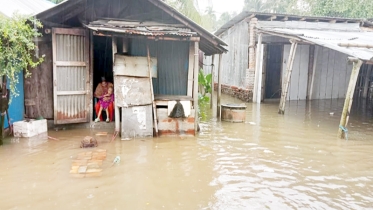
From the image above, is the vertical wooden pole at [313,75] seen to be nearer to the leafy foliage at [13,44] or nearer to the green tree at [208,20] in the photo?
the green tree at [208,20]

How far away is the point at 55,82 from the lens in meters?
8.27

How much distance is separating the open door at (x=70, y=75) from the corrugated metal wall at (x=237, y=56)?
827 centimetres

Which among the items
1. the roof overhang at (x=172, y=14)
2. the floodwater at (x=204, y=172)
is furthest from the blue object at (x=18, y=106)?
the roof overhang at (x=172, y=14)

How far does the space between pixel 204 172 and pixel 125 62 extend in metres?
3.68

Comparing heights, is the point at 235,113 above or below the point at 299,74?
below

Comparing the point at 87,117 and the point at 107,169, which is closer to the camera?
the point at 107,169

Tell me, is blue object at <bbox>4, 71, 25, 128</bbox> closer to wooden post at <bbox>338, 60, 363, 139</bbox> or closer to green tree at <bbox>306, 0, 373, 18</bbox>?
wooden post at <bbox>338, 60, 363, 139</bbox>

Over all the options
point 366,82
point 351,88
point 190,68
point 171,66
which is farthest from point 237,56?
point 351,88

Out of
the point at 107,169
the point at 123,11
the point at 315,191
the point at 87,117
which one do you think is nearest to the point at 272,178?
the point at 315,191

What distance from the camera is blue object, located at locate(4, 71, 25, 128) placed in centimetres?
783

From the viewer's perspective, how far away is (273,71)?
1552 centimetres

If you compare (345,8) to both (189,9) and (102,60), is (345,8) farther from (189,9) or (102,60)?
(102,60)

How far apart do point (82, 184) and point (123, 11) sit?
5479 millimetres

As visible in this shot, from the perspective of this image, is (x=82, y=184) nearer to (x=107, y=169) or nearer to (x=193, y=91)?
(x=107, y=169)
